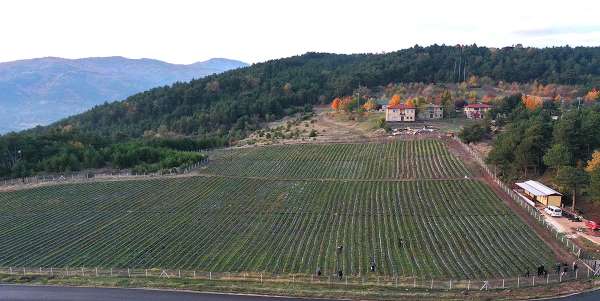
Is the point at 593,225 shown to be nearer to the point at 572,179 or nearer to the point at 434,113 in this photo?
the point at 572,179

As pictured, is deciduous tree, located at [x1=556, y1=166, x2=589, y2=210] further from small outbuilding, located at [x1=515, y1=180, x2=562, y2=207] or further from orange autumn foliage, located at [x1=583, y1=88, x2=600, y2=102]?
orange autumn foliage, located at [x1=583, y1=88, x2=600, y2=102]

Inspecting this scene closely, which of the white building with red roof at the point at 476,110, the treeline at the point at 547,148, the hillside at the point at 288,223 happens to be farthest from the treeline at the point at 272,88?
the treeline at the point at 547,148

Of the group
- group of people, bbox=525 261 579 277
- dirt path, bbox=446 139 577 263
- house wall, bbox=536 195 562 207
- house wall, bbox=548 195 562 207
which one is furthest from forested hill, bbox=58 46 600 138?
group of people, bbox=525 261 579 277

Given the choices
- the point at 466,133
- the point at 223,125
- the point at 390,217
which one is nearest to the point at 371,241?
the point at 390,217

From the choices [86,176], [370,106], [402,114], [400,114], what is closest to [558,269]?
[86,176]

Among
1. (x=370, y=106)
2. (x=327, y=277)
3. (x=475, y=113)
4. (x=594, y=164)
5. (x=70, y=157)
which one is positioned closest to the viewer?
(x=327, y=277)

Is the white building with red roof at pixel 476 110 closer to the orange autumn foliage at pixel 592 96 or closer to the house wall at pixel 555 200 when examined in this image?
the orange autumn foliage at pixel 592 96
